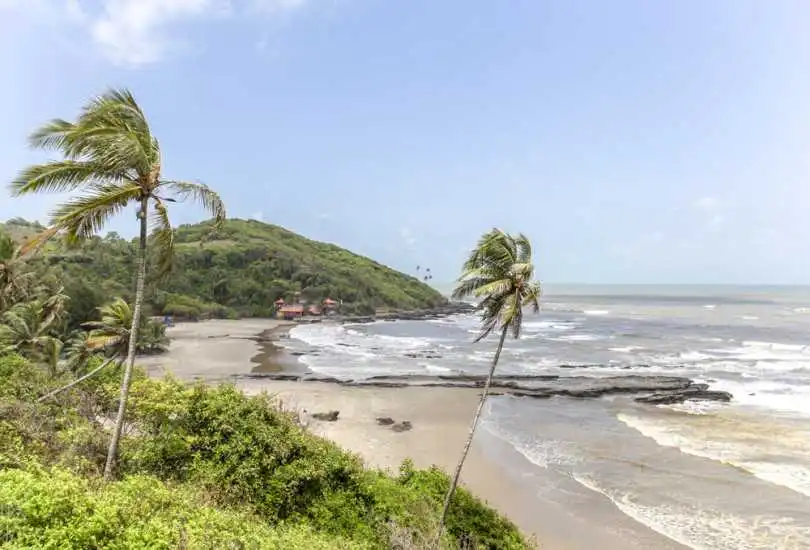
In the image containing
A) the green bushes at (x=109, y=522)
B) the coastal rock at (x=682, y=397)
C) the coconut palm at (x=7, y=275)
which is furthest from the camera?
the coastal rock at (x=682, y=397)

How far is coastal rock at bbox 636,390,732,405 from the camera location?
107ft

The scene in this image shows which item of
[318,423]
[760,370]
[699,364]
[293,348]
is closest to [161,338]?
[293,348]

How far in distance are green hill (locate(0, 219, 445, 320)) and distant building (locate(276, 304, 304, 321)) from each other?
3098 mm

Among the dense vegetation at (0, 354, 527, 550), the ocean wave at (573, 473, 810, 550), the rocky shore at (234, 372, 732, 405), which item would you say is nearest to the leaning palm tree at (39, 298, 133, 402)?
the dense vegetation at (0, 354, 527, 550)

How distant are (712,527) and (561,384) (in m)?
21.4

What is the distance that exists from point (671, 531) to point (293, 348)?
43.0m

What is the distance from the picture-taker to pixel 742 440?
961 inches

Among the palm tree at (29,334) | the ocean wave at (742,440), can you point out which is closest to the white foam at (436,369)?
the ocean wave at (742,440)

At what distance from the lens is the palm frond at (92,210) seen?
9359 millimetres

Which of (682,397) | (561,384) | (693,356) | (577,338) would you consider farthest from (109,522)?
(577,338)

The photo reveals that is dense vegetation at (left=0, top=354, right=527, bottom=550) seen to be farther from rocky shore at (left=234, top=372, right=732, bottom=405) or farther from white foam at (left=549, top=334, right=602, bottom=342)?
white foam at (left=549, top=334, right=602, bottom=342)

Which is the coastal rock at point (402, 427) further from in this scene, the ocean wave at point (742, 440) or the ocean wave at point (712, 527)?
the ocean wave at point (742, 440)

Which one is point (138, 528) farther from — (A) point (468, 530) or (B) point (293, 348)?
(B) point (293, 348)

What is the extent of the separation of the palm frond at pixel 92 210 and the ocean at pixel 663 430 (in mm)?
15622
